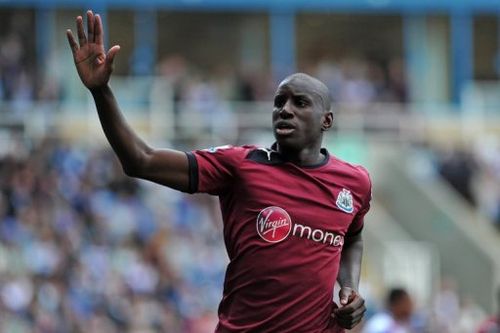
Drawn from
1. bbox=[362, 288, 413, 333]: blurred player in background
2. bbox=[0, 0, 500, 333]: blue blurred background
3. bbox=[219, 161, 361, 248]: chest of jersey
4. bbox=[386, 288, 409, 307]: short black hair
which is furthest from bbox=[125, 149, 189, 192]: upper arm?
bbox=[0, 0, 500, 333]: blue blurred background

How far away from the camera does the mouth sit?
6.75m

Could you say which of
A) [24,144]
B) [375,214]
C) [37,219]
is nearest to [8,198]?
[37,219]

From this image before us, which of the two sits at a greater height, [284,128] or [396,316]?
[284,128]

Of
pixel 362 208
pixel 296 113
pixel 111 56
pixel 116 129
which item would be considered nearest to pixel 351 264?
pixel 362 208

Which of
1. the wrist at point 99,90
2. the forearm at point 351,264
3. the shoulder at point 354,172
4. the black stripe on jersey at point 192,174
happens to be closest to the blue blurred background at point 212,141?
the forearm at point 351,264

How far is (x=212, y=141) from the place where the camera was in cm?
2248

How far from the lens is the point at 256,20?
3192cm

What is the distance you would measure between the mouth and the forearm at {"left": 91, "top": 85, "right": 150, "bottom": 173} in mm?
726

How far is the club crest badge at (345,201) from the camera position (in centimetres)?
691

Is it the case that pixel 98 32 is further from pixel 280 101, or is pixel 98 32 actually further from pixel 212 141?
pixel 212 141

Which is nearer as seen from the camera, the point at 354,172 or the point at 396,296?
the point at 354,172

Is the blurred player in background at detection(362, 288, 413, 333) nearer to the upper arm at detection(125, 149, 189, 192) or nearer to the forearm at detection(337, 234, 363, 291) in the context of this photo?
the forearm at detection(337, 234, 363, 291)

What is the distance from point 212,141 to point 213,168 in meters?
15.8

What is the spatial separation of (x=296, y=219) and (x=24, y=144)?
14.6 meters
